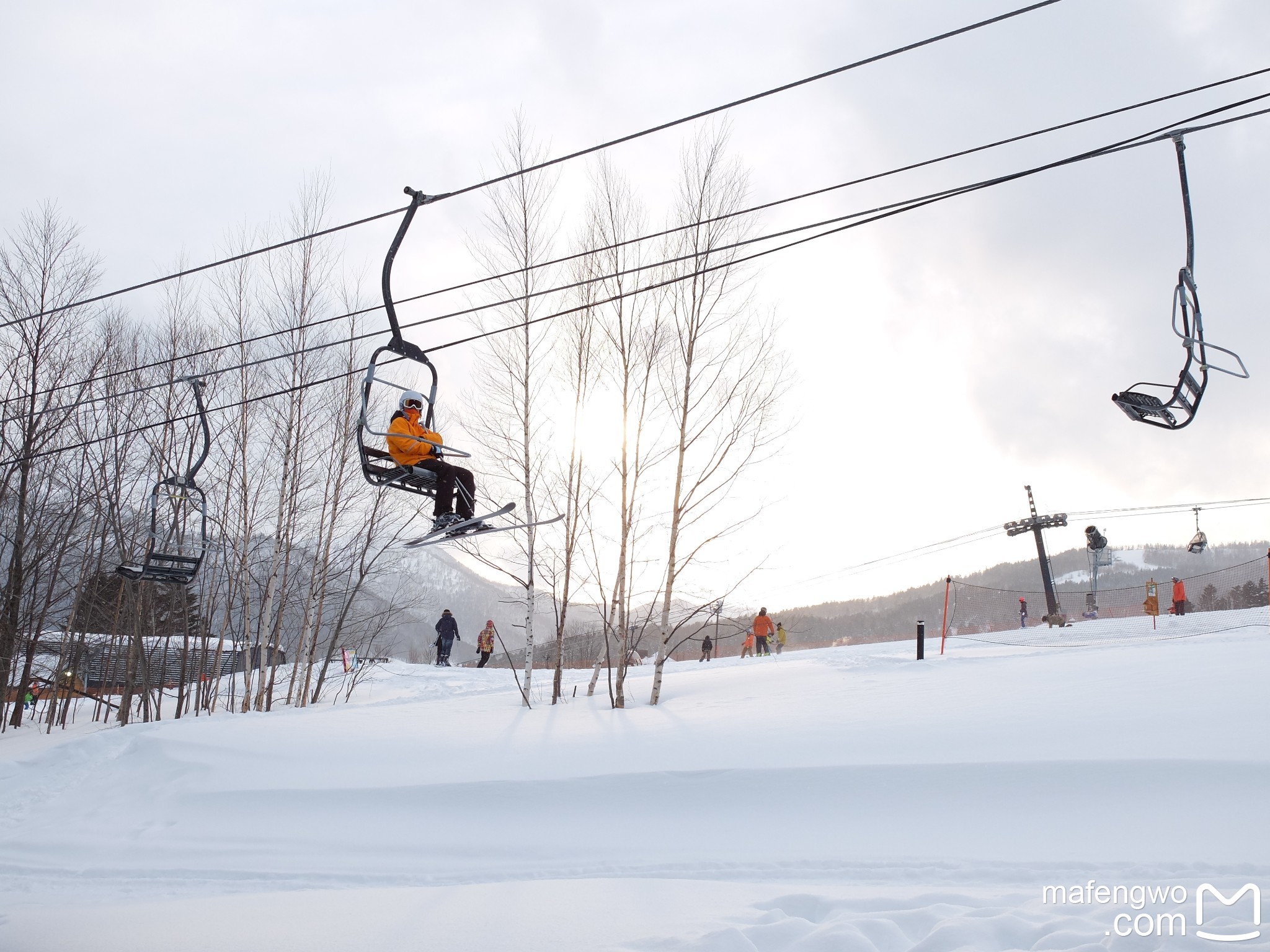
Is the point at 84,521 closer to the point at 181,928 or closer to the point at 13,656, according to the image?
the point at 13,656

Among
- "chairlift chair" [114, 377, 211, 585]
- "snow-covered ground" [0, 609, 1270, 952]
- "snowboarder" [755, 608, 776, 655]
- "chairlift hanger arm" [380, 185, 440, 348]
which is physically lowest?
"snow-covered ground" [0, 609, 1270, 952]

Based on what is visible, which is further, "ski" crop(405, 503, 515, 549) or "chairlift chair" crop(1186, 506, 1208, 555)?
"chairlift chair" crop(1186, 506, 1208, 555)

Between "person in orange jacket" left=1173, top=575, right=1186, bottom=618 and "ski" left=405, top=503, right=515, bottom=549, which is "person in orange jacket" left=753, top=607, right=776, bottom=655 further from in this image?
"ski" left=405, top=503, right=515, bottom=549

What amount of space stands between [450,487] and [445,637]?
62.4 ft

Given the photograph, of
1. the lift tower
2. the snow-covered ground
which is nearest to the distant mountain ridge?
the lift tower

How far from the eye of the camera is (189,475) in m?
8.45

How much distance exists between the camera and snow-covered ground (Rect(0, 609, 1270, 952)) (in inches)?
205

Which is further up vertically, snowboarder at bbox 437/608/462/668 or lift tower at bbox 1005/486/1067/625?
lift tower at bbox 1005/486/1067/625

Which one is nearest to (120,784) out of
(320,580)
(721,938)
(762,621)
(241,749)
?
(241,749)

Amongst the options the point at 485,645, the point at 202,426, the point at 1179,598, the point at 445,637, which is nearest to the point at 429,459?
the point at 202,426

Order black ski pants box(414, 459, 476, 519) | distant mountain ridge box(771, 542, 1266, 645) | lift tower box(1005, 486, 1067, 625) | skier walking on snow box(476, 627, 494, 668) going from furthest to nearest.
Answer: distant mountain ridge box(771, 542, 1266, 645)
lift tower box(1005, 486, 1067, 625)
skier walking on snow box(476, 627, 494, 668)
black ski pants box(414, 459, 476, 519)

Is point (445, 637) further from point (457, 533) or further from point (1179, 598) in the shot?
point (1179, 598)

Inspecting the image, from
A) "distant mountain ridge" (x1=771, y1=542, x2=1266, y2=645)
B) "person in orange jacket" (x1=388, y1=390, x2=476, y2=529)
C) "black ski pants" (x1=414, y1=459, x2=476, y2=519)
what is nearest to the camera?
"person in orange jacket" (x1=388, y1=390, x2=476, y2=529)

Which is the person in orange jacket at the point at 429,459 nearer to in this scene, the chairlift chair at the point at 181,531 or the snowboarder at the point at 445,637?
the chairlift chair at the point at 181,531
